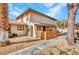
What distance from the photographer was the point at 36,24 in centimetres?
236

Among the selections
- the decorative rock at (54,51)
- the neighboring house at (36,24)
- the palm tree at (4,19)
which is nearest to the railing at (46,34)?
the neighboring house at (36,24)

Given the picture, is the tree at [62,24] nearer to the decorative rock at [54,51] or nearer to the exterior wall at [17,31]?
the decorative rock at [54,51]

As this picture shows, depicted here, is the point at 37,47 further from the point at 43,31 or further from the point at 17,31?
the point at 17,31

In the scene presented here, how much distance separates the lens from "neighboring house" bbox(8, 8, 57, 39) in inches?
91.8

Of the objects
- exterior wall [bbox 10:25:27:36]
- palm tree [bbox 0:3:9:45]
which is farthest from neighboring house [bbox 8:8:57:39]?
palm tree [bbox 0:3:9:45]

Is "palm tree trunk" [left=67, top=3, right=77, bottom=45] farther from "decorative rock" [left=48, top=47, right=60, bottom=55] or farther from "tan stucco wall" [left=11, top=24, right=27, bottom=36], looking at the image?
"tan stucco wall" [left=11, top=24, right=27, bottom=36]

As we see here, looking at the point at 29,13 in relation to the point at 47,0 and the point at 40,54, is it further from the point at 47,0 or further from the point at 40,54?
the point at 40,54

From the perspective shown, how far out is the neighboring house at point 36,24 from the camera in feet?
7.65

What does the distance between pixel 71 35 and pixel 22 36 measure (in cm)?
85
